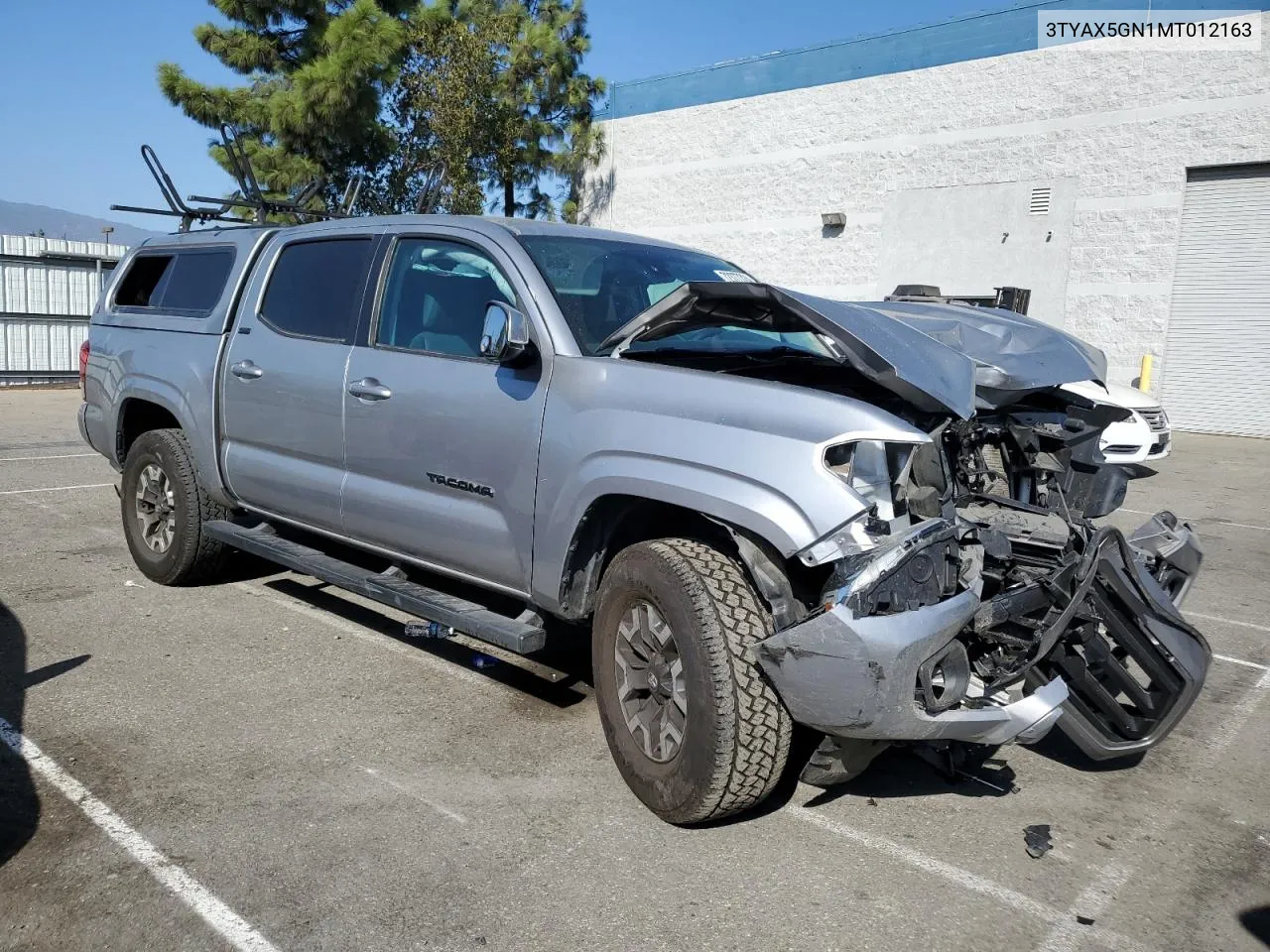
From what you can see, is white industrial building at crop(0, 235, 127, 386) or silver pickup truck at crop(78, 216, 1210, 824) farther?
white industrial building at crop(0, 235, 127, 386)

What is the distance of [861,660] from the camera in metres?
3.00

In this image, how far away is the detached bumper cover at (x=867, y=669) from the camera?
3.00m

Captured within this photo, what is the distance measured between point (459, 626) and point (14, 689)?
82.2 inches

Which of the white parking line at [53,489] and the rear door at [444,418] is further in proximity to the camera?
the white parking line at [53,489]

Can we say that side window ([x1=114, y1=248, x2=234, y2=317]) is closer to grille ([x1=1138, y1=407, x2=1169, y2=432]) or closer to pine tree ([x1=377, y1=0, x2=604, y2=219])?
grille ([x1=1138, y1=407, x2=1169, y2=432])

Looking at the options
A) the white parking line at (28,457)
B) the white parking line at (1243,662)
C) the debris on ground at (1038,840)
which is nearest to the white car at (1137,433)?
the white parking line at (1243,662)

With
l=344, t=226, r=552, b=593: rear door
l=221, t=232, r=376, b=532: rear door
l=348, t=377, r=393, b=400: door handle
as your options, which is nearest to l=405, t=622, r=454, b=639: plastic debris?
l=344, t=226, r=552, b=593: rear door

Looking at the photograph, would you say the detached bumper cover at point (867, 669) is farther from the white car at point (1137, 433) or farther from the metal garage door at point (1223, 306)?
the metal garage door at point (1223, 306)

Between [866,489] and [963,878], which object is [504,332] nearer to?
[866,489]

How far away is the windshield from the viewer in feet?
13.8

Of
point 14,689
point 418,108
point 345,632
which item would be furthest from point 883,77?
point 14,689

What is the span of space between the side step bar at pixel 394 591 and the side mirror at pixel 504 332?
1.05 metres

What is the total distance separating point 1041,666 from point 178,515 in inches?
182

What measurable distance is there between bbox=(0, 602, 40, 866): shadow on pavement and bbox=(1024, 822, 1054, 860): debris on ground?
3.24 m
